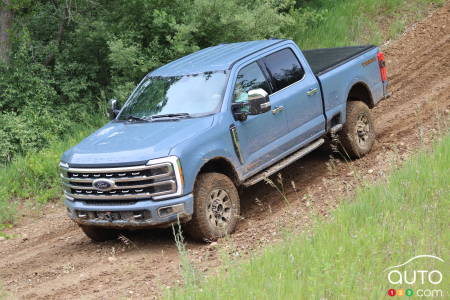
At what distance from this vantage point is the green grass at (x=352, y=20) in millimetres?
16656

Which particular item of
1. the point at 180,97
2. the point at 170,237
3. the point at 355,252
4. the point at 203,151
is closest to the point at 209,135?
the point at 203,151

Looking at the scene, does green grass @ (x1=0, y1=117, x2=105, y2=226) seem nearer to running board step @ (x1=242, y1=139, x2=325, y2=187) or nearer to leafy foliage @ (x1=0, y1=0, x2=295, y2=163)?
leafy foliage @ (x1=0, y1=0, x2=295, y2=163)

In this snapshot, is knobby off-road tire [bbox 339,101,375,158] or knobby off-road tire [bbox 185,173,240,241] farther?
knobby off-road tire [bbox 339,101,375,158]

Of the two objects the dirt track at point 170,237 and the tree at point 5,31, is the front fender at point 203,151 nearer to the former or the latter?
the dirt track at point 170,237

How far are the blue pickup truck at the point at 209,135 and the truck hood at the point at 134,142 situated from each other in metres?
0.01

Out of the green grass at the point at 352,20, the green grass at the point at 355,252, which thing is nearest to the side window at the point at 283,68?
the green grass at the point at 355,252

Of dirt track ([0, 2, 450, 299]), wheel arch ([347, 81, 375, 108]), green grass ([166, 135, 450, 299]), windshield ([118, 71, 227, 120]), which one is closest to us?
green grass ([166, 135, 450, 299])

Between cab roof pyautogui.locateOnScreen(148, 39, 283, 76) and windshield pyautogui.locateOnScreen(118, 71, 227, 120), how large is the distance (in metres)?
0.10

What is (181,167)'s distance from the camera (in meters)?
7.16

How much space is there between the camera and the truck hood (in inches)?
284

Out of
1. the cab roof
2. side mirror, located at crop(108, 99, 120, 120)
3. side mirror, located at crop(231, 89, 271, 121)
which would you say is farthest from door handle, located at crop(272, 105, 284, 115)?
side mirror, located at crop(108, 99, 120, 120)

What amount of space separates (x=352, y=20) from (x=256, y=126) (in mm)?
10114

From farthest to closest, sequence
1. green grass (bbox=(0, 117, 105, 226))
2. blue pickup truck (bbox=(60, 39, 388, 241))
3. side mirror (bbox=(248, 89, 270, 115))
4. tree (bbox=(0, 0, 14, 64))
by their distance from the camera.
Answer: tree (bbox=(0, 0, 14, 64)) → green grass (bbox=(0, 117, 105, 226)) → side mirror (bbox=(248, 89, 270, 115)) → blue pickup truck (bbox=(60, 39, 388, 241))

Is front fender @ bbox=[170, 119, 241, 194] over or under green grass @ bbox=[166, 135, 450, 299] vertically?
over
